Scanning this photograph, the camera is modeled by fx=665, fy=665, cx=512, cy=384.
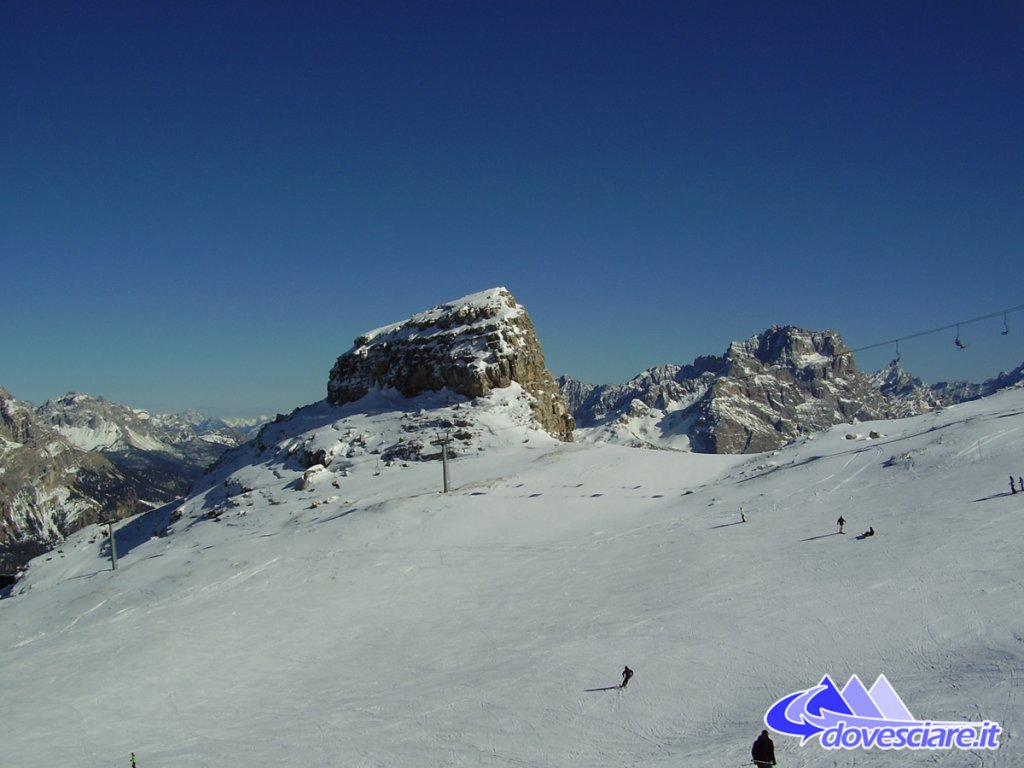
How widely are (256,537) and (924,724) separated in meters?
46.5

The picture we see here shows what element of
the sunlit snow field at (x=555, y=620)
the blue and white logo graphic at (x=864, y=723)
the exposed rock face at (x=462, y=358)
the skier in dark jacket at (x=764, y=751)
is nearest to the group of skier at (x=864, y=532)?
the sunlit snow field at (x=555, y=620)

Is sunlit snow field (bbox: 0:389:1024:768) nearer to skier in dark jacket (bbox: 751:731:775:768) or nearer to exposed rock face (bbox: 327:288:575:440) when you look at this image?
skier in dark jacket (bbox: 751:731:775:768)

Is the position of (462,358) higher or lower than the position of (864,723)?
higher

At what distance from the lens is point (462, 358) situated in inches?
3147

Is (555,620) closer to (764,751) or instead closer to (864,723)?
(864,723)

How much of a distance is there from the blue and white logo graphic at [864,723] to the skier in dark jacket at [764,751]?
7.37 feet

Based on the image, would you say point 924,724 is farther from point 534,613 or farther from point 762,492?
point 762,492

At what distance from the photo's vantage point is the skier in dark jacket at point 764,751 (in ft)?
45.9

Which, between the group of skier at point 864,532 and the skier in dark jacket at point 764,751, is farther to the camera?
the group of skier at point 864,532

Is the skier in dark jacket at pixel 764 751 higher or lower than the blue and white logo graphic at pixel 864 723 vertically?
higher

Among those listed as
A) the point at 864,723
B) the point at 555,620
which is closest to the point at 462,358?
the point at 555,620

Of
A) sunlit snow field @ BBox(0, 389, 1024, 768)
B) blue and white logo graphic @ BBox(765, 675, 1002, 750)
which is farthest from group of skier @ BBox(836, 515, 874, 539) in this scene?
blue and white logo graphic @ BBox(765, 675, 1002, 750)

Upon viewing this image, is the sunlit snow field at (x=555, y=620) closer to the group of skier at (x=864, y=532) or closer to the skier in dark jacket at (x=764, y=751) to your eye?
the group of skier at (x=864, y=532)

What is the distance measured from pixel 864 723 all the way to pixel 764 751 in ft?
12.9
